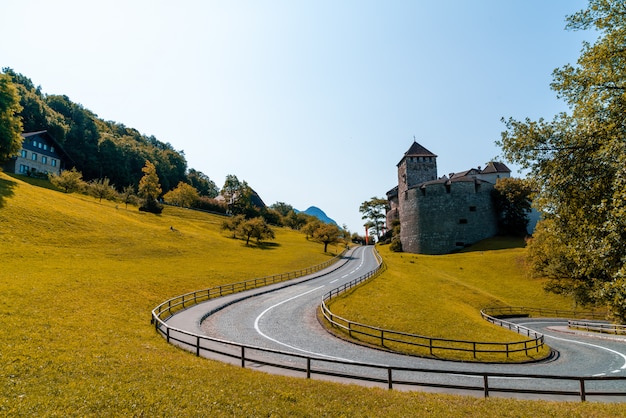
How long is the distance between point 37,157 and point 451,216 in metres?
94.1

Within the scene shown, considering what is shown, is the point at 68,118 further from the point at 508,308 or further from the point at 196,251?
the point at 508,308

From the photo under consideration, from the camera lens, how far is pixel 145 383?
1070 cm

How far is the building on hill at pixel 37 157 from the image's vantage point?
75125 mm

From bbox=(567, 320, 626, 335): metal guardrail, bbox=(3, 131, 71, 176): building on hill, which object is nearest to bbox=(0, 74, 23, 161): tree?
bbox=(3, 131, 71, 176): building on hill

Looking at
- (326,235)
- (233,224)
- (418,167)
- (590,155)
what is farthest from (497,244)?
(590,155)

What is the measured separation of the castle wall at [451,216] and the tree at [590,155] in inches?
2518

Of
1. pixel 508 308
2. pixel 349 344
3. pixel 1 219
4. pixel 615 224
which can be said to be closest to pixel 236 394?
pixel 349 344

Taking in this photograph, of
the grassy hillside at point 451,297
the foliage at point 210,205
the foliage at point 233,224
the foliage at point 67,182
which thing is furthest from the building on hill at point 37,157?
the grassy hillside at point 451,297

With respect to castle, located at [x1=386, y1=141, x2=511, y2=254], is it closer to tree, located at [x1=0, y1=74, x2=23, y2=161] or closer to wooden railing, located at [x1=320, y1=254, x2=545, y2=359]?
wooden railing, located at [x1=320, y1=254, x2=545, y2=359]

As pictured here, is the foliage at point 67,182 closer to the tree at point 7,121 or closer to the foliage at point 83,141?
the tree at point 7,121

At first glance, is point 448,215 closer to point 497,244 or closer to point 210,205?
point 497,244

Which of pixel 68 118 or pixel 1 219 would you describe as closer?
pixel 1 219

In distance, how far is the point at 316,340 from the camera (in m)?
19.2

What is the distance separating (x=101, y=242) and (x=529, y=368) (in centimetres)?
4452
